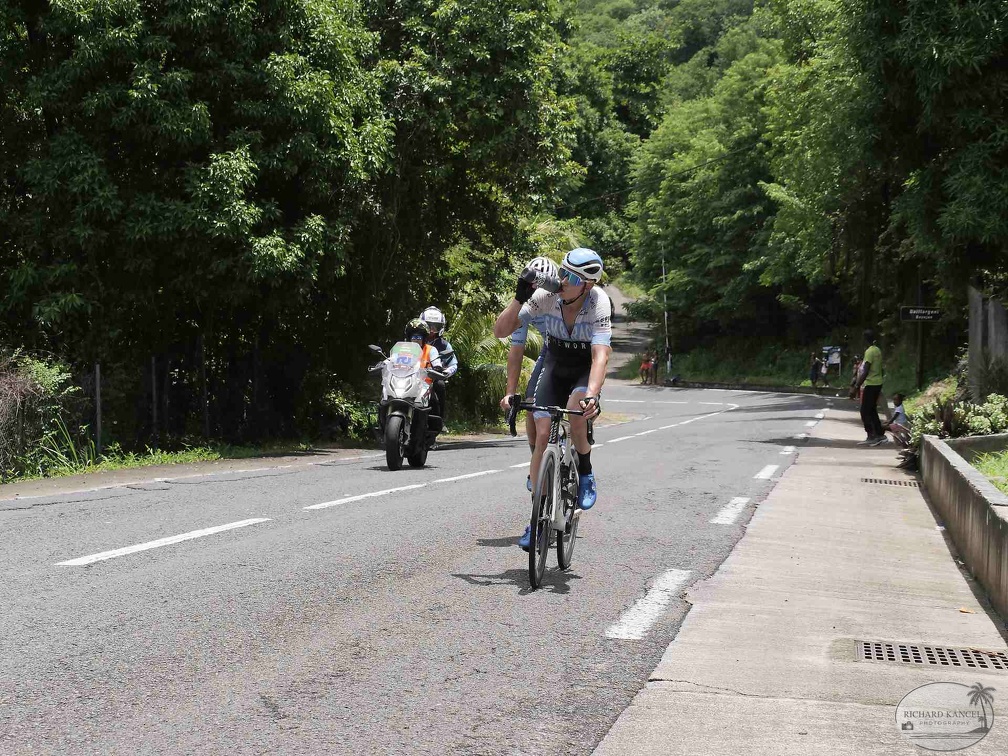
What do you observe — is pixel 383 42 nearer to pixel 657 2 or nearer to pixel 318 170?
pixel 318 170

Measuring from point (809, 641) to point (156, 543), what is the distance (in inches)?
170

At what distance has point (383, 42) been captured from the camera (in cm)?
2027

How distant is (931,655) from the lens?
17.9 feet

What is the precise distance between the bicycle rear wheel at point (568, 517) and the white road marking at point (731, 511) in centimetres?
279

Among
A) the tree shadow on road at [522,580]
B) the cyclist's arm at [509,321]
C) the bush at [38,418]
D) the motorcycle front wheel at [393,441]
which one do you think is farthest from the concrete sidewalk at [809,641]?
the bush at [38,418]

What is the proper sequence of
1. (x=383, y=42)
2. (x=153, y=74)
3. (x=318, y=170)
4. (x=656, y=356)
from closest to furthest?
(x=153, y=74)
(x=318, y=170)
(x=383, y=42)
(x=656, y=356)

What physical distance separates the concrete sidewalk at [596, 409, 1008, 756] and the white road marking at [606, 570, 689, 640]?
0.16 m

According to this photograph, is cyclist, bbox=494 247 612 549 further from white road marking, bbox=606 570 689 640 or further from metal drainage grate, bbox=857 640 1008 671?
metal drainage grate, bbox=857 640 1008 671

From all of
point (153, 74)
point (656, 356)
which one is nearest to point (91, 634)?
point (153, 74)

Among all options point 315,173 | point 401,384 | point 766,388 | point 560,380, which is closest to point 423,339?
point 401,384

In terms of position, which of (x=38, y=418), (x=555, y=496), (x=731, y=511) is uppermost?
(x=38, y=418)

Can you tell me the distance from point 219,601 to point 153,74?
1093cm

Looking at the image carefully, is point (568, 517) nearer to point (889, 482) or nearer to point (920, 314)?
point (889, 482)

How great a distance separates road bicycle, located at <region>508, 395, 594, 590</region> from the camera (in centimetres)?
635
